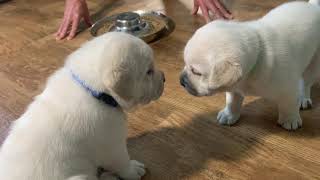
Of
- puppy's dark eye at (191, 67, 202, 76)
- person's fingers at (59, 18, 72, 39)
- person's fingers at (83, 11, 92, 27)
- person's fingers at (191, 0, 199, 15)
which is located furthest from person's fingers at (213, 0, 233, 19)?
puppy's dark eye at (191, 67, 202, 76)

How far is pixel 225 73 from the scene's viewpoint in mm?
1407

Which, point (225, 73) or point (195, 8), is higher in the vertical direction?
point (225, 73)

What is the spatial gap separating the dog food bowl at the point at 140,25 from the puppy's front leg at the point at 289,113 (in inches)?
41.2

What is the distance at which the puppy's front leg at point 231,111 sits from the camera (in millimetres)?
1761

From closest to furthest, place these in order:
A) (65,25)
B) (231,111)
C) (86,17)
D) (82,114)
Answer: (82,114), (231,111), (65,25), (86,17)

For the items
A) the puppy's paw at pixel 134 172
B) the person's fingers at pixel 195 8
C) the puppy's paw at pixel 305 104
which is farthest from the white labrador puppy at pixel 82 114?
the person's fingers at pixel 195 8

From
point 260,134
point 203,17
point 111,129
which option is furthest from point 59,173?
point 203,17

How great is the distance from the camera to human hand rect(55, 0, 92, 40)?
2740mm

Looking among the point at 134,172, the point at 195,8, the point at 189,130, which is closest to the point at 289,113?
the point at 189,130

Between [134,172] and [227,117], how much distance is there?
1.59 ft

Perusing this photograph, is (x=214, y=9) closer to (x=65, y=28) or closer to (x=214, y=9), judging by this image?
(x=214, y=9)

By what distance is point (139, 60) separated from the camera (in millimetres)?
1329

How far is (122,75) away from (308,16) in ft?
2.68

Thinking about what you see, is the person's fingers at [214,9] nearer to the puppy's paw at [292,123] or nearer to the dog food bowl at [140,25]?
the dog food bowl at [140,25]
